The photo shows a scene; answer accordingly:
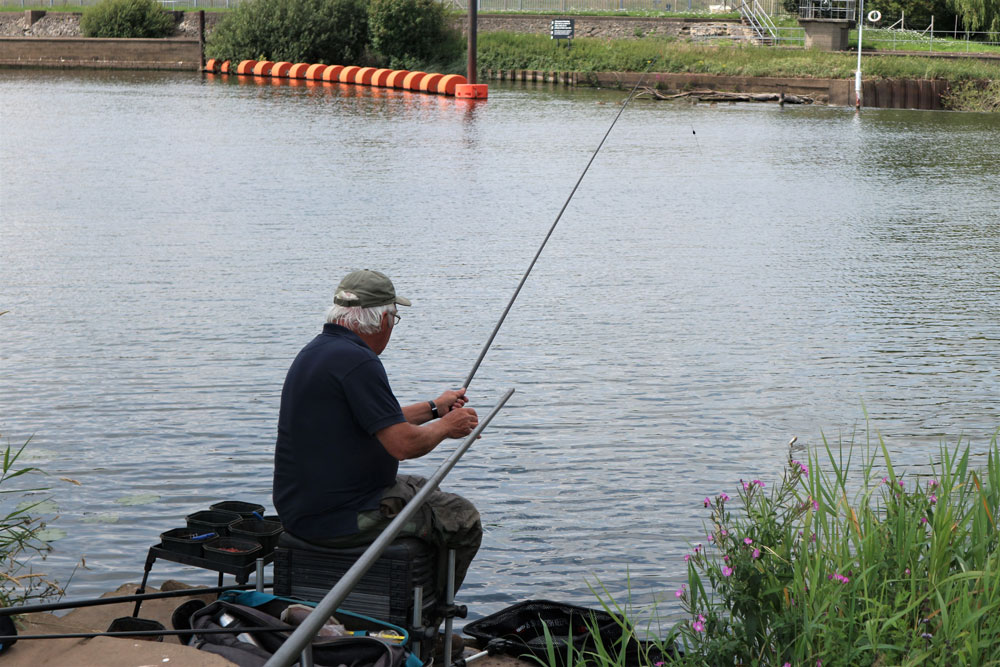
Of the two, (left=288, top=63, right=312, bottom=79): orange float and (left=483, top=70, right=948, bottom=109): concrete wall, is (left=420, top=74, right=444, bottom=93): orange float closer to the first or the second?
(left=288, top=63, right=312, bottom=79): orange float

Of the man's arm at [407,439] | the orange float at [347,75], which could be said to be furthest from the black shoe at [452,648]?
the orange float at [347,75]

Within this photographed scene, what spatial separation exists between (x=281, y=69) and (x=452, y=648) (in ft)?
154

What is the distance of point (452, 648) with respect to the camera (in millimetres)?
4551

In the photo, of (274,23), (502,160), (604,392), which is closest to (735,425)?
(604,392)

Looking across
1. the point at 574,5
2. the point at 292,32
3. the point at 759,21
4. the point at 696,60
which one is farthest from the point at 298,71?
the point at 759,21

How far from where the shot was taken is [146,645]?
4.07m

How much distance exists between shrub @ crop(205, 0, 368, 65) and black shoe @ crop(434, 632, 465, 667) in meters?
50.3

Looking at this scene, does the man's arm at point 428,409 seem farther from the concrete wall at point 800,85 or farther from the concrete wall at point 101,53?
the concrete wall at point 101,53

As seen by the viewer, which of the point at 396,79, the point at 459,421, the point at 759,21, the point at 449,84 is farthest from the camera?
the point at 759,21

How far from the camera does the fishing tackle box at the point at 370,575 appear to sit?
4008 millimetres

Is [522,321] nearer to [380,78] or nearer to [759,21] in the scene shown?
[380,78]

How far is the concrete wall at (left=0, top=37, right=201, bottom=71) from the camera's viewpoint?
2174 inches

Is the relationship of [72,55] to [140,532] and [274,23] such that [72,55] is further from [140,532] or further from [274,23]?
[140,532]

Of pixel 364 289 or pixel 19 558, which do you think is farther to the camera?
pixel 19 558
